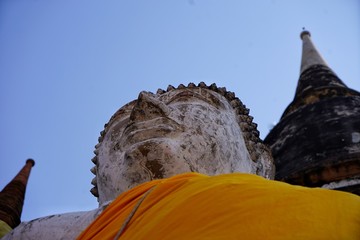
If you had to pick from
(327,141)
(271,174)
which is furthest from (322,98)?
(271,174)

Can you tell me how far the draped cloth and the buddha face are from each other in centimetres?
53

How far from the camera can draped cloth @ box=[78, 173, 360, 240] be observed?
1.59 m

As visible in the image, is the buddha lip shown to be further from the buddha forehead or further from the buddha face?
the buddha forehead

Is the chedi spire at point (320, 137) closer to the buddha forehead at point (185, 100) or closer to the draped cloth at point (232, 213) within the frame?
the buddha forehead at point (185, 100)

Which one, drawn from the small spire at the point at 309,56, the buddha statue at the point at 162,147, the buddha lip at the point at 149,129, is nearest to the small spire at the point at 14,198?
the buddha statue at the point at 162,147

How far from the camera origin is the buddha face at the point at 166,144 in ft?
8.58

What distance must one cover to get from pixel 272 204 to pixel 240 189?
171 mm

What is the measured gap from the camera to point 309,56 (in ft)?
37.3

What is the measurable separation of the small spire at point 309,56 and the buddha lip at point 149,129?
823cm

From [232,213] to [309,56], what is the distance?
1003cm

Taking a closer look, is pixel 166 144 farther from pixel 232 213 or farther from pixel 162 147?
pixel 232 213

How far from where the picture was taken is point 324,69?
10.2m

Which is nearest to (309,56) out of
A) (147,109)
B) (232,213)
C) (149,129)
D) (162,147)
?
(147,109)

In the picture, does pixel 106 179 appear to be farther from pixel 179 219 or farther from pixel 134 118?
pixel 179 219
